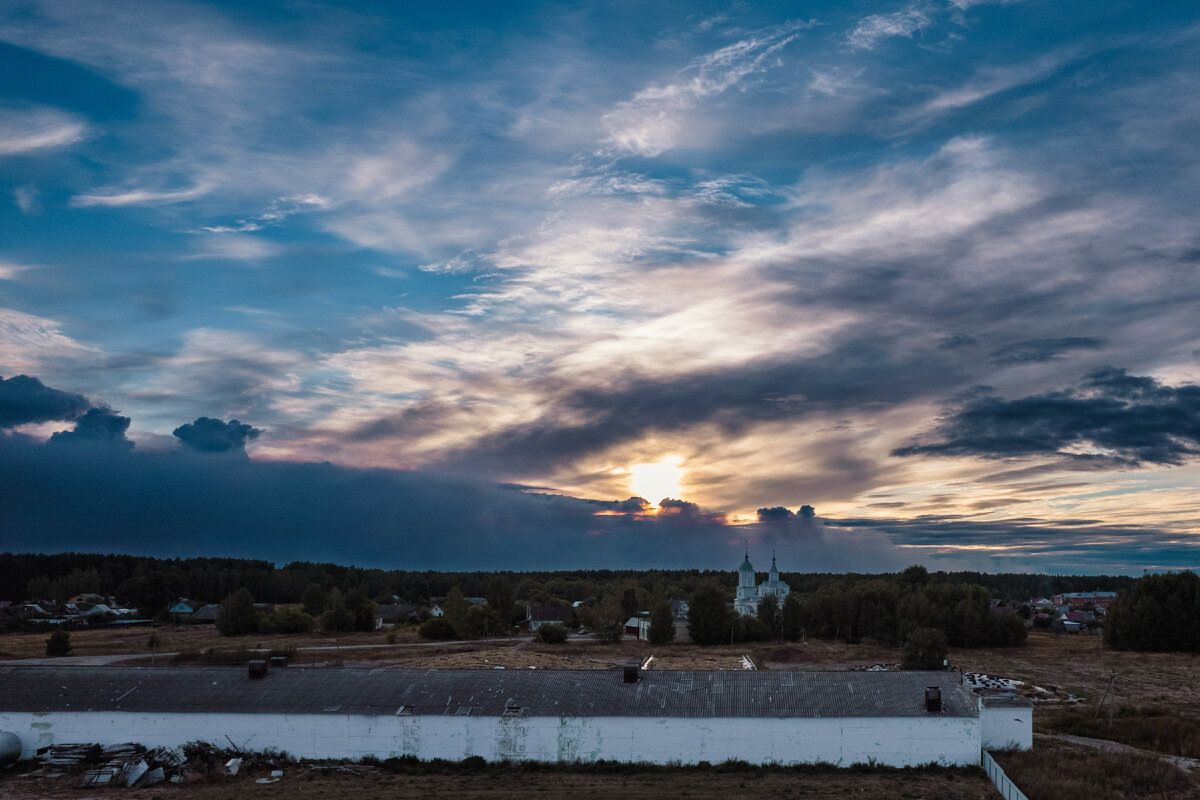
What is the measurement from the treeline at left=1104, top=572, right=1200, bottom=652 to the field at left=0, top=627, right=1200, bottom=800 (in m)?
4.44

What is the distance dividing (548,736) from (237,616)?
230 ft

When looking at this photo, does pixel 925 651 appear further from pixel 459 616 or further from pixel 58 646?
pixel 58 646

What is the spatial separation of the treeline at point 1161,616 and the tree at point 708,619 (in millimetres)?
36695

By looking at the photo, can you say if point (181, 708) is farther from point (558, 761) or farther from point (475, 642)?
point (475, 642)

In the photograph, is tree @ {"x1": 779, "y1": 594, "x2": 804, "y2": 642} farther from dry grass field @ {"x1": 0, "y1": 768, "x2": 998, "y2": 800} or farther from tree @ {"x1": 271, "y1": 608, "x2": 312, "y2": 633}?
dry grass field @ {"x1": 0, "y1": 768, "x2": 998, "y2": 800}

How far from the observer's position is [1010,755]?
33.0 meters

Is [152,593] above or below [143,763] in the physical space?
below

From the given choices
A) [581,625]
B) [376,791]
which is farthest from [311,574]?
[376,791]

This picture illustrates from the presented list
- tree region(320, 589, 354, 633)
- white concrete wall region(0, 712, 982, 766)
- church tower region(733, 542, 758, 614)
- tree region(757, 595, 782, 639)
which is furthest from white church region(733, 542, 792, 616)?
white concrete wall region(0, 712, 982, 766)

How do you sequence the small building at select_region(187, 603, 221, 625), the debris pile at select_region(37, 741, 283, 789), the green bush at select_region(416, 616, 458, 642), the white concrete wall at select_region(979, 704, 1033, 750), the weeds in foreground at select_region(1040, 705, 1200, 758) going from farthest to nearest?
the small building at select_region(187, 603, 221, 625)
the green bush at select_region(416, 616, 458, 642)
the weeds in foreground at select_region(1040, 705, 1200, 758)
the white concrete wall at select_region(979, 704, 1033, 750)
the debris pile at select_region(37, 741, 283, 789)

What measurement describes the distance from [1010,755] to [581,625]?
80.7 m

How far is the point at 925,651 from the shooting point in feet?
191

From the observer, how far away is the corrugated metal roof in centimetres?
3278

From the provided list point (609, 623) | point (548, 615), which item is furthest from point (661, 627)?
point (548, 615)
